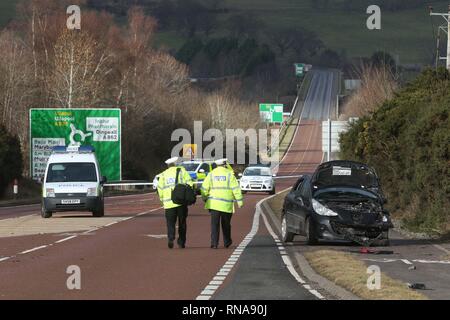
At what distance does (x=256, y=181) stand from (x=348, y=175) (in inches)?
1347

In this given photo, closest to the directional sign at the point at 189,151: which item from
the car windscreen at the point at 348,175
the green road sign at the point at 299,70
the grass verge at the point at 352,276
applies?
the car windscreen at the point at 348,175

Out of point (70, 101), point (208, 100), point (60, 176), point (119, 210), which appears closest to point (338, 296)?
point (60, 176)

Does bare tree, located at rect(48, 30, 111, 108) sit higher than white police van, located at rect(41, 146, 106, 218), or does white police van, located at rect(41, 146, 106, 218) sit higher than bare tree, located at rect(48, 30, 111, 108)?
bare tree, located at rect(48, 30, 111, 108)

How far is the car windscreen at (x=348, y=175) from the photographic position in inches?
1005

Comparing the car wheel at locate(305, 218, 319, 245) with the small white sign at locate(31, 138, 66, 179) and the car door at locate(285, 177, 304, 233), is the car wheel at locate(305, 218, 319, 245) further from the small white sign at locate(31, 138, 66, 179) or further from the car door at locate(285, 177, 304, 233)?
the small white sign at locate(31, 138, 66, 179)

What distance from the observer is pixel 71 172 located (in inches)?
1406

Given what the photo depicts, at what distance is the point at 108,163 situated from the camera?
59438mm

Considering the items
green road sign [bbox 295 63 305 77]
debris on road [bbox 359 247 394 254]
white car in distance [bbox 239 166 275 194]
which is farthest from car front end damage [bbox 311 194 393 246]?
green road sign [bbox 295 63 305 77]

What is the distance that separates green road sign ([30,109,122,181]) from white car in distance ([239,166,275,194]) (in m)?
6.97

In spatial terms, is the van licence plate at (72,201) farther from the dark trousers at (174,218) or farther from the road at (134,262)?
the dark trousers at (174,218)

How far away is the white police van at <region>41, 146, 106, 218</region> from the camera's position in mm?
34500

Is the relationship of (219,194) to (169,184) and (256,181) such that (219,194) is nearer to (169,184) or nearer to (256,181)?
(169,184)

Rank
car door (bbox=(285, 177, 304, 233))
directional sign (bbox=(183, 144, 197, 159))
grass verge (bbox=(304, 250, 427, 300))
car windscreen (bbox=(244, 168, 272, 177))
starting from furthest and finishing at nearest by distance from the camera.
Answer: directional sign (bbox=(183, 144, 197, 159)) → car windscreen (bbox=(244, 168, 272, 177)) → car door (bbox=(285, 177, 304, 233)) → grass verge (bbox=(304, 250, 427, 300))

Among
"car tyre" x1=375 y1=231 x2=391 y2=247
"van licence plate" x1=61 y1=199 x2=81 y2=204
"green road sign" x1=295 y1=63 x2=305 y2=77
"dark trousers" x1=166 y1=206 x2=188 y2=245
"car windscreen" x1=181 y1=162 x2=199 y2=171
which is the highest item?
"green road sign" x1=295 y1=63 x2=305 y2=77
